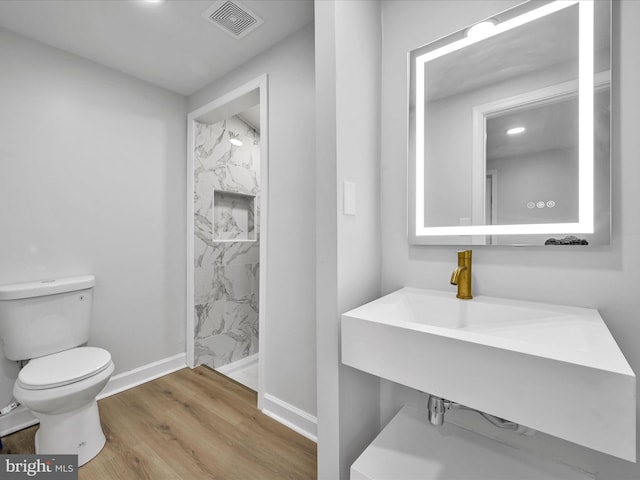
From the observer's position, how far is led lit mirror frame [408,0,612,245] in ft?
3.16

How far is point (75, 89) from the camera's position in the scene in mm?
1932

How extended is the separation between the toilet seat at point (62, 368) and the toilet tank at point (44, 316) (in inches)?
3.5

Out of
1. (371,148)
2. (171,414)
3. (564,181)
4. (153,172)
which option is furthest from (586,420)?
(153,172)

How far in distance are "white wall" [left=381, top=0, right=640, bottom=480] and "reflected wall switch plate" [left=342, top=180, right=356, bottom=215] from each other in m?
0.28

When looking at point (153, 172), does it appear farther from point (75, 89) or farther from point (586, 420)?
point (586, 420)

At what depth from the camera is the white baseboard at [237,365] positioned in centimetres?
264

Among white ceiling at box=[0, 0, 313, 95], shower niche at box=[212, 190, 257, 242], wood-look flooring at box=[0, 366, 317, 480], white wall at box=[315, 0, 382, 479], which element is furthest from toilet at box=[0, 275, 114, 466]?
white ceiling at box=[0, 0, 313, 95]

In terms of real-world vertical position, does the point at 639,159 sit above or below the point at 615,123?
below

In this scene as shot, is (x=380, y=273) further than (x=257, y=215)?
No

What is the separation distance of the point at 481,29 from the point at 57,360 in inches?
102

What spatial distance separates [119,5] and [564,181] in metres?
2.24

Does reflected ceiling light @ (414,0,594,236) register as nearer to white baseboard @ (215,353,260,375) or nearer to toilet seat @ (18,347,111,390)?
toilet seat @ (18,347,111,390)

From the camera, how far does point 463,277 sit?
113 centimetres

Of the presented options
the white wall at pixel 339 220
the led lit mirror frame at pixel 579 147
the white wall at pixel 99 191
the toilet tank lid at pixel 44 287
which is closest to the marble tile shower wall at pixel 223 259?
the white wall at pixel 99 191
